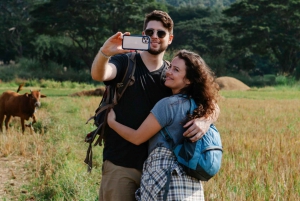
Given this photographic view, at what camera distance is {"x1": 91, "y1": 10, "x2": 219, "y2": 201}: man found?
3137 mm

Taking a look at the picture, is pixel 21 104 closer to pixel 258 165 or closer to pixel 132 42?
pixel 258 165

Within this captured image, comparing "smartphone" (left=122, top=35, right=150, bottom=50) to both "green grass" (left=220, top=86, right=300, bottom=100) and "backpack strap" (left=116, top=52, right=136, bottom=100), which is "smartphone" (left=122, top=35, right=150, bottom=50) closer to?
"backpack strap" (left=116, top=52, right=136, bottom=100)

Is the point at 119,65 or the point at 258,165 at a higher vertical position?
the point at 119,65

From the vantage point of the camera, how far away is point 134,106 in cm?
317

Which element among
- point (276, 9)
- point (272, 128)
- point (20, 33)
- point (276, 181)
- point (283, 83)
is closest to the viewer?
point (276, 181)

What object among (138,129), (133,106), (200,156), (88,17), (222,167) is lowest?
(222,167)

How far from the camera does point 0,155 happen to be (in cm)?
805

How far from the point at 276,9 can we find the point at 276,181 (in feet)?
109

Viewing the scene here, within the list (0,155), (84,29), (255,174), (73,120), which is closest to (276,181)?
(255,174)

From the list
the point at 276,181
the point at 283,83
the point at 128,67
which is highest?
the point at 128,67

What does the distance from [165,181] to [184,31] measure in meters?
43.0

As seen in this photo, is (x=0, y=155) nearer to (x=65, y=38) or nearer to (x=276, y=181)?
(x=276, y=181)

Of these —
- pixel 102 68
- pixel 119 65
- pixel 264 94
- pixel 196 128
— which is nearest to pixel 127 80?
pixel 119 65

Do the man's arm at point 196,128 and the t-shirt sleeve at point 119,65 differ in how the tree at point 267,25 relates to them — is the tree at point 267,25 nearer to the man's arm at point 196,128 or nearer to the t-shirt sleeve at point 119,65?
the t-shirt sleeve at point 119,65
